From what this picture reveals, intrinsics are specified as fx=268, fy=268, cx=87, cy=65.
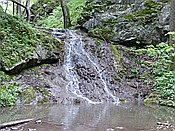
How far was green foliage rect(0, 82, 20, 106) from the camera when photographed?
7387 mm

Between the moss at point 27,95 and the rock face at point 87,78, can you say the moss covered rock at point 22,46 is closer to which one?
the rock face at point 87,78

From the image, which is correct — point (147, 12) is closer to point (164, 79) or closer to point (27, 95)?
point (164, 79)

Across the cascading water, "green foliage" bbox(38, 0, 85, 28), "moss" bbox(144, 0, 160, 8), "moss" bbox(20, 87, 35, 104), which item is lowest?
"moss" bbox(20, 87, 35, 104)

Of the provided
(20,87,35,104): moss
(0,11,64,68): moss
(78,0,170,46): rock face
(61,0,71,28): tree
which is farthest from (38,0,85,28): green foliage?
(20,87,35,104): moss

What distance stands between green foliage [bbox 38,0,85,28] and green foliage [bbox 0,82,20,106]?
9.56m

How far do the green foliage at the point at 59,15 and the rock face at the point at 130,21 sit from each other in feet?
11.8

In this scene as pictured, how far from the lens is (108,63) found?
35.9 ft

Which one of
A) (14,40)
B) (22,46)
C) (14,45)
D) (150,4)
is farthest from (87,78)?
(150,4)

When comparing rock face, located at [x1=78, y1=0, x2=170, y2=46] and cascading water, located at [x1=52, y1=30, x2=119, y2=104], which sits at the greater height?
rock face, located at [x1=78, y1=0, x2=170, y2=46]

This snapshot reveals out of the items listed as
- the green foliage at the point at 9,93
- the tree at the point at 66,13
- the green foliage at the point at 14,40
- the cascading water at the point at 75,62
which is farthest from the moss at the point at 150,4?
the green foliage at the point at 9,93

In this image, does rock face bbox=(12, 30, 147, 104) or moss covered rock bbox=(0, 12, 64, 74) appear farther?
moss covered rock bbox=(0, 12, 64, 74)

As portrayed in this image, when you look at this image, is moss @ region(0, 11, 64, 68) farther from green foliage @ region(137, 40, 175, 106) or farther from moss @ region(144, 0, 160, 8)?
moss @ region(144, 0, 160, 8)

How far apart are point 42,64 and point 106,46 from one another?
308 cm

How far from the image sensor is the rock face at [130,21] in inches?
471
